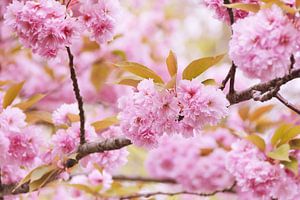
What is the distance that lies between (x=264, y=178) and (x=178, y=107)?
43 centimetres

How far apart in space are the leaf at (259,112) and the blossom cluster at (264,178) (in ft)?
3.09

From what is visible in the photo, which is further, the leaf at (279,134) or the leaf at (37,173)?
the leaf at (279,134)

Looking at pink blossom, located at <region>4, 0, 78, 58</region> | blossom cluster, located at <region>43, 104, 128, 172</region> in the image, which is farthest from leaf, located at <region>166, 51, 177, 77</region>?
blossom cluster, located at <region>43, 104, 128, 172</region>

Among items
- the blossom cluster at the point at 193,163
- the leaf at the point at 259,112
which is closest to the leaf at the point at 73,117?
the blossom cluster at the point at 193,163

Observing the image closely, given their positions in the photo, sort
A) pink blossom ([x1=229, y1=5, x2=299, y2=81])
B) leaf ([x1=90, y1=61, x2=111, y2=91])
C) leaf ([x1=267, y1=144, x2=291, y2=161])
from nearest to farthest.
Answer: pink blossom ([x1=229, y1=5, x2=299, y2=81])
leaf ([x1=267, y1=144, x2=291, y2=161])
leaf ([x1=90, y1=61, x2=111, y2=91])

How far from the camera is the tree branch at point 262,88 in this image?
1.35m

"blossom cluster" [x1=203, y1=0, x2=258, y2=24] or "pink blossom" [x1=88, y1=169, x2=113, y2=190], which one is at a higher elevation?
"blossom cluster" [x1=203, y1=0, x2=258, y2=24]

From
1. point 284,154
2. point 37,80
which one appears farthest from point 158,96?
point 37,80

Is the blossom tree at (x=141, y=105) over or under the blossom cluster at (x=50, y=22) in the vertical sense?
under

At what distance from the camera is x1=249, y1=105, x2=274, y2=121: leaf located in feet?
9.13

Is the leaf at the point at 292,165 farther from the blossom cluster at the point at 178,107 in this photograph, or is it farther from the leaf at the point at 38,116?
the leaf at the point at 38,116

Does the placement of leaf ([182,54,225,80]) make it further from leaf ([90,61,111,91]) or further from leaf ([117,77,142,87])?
leaf ([90,61,111,91])

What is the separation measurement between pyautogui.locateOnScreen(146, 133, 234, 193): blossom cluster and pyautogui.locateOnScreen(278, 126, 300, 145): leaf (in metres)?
1.02

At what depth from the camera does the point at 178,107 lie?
1.44 metres
